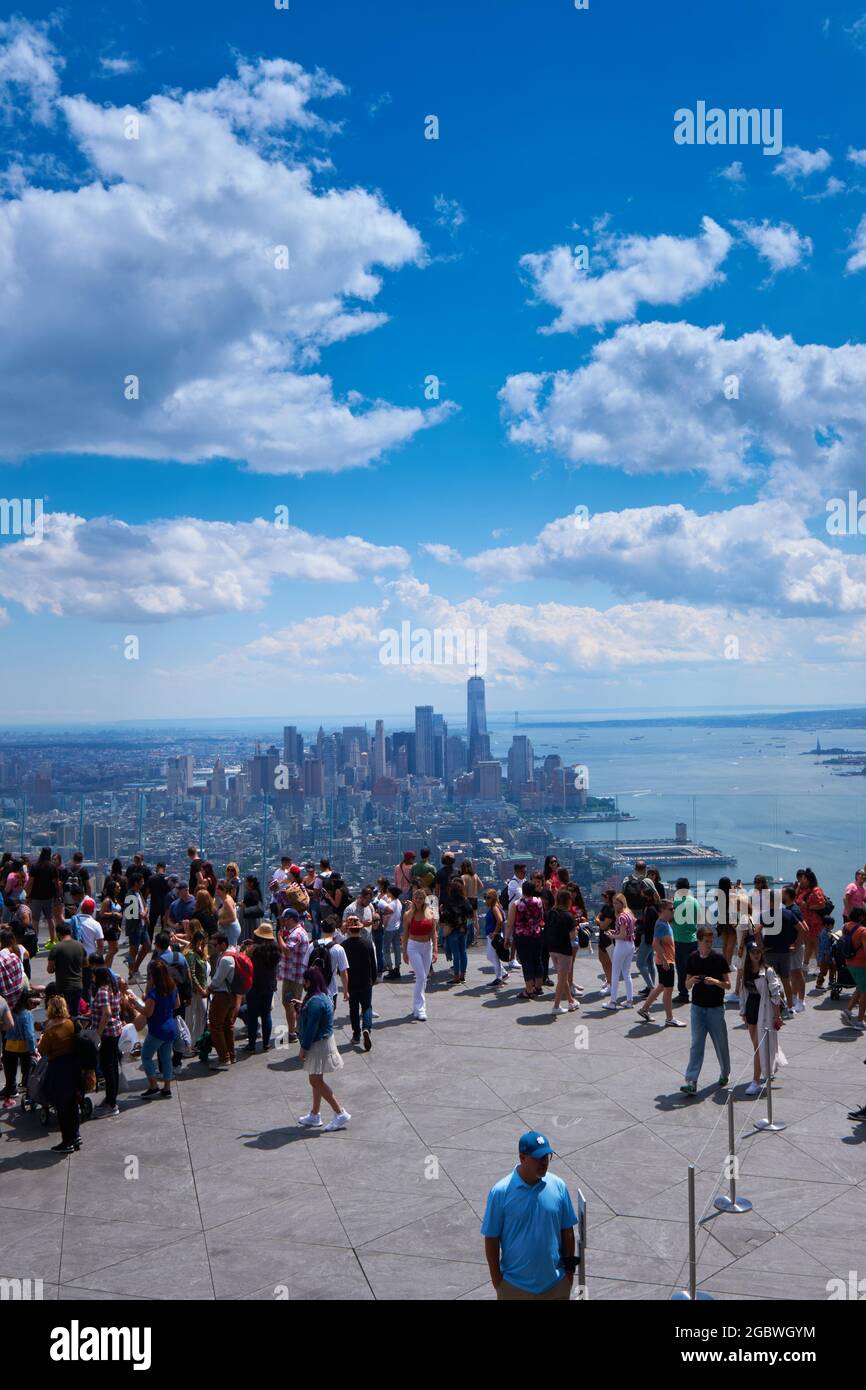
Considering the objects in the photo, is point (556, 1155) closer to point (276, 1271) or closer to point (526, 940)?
point (276, 1271)

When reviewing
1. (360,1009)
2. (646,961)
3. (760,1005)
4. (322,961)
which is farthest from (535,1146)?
(646,961)

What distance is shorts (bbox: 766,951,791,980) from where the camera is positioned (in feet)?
37.5

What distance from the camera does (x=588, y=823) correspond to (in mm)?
24109

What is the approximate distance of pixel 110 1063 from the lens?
9617mm

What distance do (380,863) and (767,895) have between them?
24.9 feet

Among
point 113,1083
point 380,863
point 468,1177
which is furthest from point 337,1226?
point 380,863

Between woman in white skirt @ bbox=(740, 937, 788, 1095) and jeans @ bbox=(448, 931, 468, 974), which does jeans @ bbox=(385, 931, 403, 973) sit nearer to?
jeans @ bbox=(448, 931, 468, 974)

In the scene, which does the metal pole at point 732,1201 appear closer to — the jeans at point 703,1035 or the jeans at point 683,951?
the jeans at point 703,1035

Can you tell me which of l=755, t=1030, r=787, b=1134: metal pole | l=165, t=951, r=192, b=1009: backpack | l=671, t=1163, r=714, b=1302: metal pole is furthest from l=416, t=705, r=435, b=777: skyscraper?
l=671, t=1163, r=714, b=1302: metal pole

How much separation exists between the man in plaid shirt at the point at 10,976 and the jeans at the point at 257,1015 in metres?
2.39

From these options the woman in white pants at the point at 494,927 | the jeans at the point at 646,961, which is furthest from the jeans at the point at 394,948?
the jeans at the point at 646,961

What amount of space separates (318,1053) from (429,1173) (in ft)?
4.88

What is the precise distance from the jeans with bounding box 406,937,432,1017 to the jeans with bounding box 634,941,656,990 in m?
2.62

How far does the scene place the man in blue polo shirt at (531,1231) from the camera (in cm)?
493
